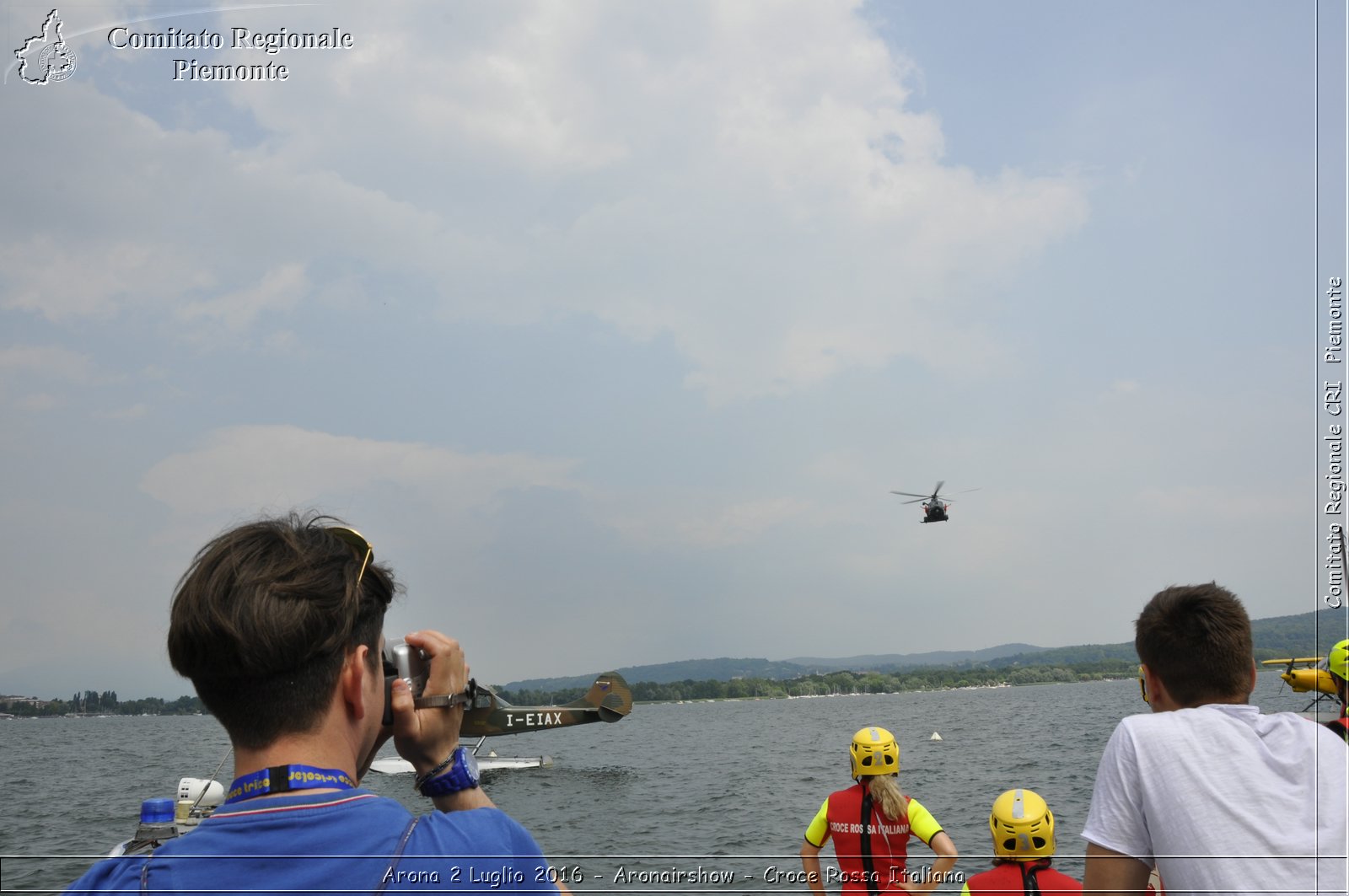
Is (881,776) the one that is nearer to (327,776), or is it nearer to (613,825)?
(327,776)

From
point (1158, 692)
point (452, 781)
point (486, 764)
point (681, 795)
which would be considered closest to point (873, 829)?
point (1158, 692)

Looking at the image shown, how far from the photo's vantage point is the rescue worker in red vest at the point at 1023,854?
604 centimetres

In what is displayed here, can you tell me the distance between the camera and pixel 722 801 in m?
31.9

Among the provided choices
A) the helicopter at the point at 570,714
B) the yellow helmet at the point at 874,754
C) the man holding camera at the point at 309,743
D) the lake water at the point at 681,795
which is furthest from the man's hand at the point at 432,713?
the helicopter at the point at 570,714

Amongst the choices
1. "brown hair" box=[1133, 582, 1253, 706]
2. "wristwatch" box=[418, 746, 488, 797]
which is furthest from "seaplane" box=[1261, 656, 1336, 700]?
"wristwatch" box=[418, 746, 488, 797]

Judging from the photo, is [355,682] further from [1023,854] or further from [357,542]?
[1023,854]

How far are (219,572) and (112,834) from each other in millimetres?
32726

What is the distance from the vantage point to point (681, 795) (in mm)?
35906

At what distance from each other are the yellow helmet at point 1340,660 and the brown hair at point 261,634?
6161 millimetres

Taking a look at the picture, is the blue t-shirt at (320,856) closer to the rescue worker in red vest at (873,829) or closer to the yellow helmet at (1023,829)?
the yellow helmet at (1023,829)

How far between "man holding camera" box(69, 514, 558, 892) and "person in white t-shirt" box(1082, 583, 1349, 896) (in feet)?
7.43

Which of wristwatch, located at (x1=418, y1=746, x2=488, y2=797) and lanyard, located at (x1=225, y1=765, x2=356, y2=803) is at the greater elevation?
lanyard, located at (x1=225, y1=765, x2=356, y2=803)

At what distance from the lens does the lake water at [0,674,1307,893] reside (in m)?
20.3

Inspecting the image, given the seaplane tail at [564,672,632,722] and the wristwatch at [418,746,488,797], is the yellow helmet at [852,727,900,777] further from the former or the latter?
the seaplane tail at [564,672,632,722]
